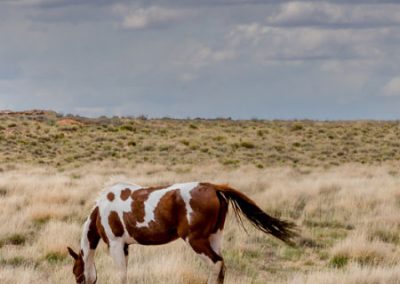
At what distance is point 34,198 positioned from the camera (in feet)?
60.4

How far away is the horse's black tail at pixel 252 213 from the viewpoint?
8.45 meters

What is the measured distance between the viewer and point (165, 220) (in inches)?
328

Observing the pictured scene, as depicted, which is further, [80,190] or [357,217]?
[80,190]

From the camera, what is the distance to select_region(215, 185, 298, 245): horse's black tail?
8453mm

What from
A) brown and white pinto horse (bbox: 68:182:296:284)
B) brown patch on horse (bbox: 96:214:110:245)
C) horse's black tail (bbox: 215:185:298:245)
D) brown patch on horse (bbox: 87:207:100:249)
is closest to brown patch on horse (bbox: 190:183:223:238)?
brown and white pinto horse (bbox: 68:182:296:284)

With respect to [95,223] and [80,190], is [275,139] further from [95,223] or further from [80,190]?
[95,223]

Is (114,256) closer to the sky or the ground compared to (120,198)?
closer to the ground

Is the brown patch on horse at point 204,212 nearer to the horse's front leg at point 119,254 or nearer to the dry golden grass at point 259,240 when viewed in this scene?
the horse's front leg at point 119,254

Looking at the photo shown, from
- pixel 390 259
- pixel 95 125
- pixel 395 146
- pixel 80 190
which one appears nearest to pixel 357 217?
pixel 390 259

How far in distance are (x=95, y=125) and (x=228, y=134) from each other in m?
10.6

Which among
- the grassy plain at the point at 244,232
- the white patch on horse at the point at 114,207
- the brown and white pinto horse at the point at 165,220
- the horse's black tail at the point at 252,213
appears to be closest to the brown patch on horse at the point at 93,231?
the brown and white pinto horse at the point at 165,220

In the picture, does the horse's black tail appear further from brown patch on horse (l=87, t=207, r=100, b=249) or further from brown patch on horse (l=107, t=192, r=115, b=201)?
brown patch on horse (l=87, t=207, r=100, b=249)

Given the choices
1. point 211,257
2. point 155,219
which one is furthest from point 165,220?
point 211,257

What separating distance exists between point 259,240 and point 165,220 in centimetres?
559
